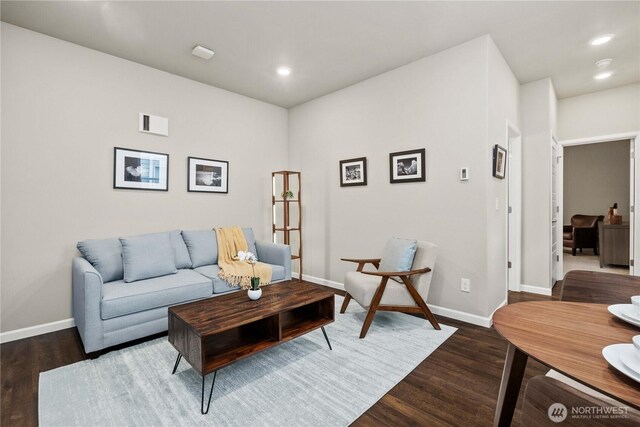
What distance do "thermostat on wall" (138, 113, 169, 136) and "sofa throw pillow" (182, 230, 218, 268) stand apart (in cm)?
119

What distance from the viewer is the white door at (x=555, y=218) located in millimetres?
3917

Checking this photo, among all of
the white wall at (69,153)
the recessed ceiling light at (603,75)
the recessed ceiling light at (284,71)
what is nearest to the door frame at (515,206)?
the recessed ceiling light at (603,75)

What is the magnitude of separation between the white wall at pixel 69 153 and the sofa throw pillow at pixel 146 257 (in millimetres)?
401


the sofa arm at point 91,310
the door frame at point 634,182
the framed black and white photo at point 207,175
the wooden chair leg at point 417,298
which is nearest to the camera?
the sofa arm at point 91,310

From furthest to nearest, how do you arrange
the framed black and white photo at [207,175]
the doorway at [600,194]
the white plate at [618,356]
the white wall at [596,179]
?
the white wall at [596,179] → the doorway at [600,194] → the framed black and white photo at [207,175] → the white plate at [618,356]

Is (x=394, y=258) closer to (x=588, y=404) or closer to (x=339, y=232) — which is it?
(x=339, y=232)

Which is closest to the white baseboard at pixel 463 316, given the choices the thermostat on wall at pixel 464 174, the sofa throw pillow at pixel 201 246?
the thermostat on wall at pixel 464 174

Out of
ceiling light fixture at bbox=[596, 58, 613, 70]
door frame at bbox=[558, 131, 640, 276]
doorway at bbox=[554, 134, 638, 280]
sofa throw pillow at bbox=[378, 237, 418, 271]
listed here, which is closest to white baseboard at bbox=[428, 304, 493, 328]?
sofa throw pillow at bbox=[378, 237, 418, 271]

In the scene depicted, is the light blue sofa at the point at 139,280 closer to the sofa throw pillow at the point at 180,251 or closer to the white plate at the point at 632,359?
the sofa throw pillow at the point at 180,251

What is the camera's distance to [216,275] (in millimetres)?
3064

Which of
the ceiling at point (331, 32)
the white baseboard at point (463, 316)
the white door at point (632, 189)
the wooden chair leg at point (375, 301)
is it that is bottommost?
the white baseboard at point (463, 316)

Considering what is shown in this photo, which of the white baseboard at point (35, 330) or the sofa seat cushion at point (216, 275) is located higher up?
the sofa seat cushion at point (216, 275)

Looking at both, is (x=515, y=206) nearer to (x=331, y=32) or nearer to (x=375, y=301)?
(x=375, y=301)

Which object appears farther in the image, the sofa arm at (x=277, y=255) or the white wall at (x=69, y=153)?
the sofa arm at (x=277, y=255)
